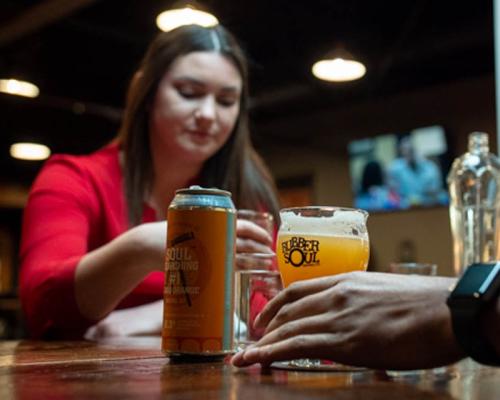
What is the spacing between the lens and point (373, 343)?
0.81m

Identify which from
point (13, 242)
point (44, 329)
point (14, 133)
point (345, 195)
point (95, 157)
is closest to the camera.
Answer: point (44, 329)

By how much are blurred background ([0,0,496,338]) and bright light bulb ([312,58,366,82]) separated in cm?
26

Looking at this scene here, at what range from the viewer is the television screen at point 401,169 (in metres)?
7.08

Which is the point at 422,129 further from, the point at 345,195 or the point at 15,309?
the point at 15,309

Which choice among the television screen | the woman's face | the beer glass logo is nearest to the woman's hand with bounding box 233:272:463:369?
the beer glass logo

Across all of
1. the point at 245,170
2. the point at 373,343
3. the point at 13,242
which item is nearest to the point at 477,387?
the point at 373,343

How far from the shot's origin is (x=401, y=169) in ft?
23.9

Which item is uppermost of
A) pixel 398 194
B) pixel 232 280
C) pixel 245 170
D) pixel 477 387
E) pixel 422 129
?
pixel 422 129

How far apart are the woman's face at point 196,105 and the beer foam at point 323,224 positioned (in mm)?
918

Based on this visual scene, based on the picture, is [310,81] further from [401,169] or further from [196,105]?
[196,105]

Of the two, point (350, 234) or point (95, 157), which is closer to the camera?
point (350, 234)

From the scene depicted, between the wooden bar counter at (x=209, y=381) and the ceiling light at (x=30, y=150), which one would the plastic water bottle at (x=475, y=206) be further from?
the ceiling light at (x=30, y=150)

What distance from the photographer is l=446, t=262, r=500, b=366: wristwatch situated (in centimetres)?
76

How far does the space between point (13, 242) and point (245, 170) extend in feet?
36.7
